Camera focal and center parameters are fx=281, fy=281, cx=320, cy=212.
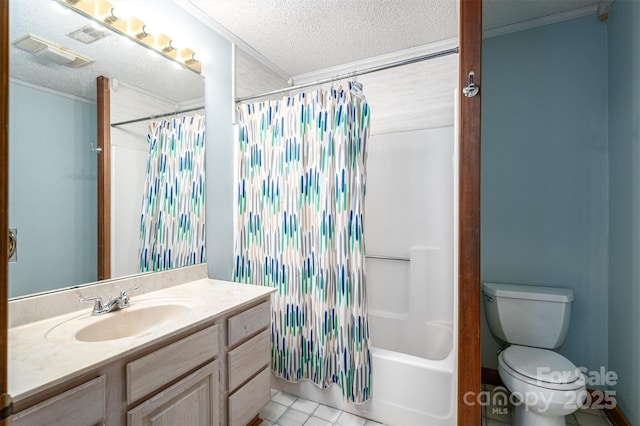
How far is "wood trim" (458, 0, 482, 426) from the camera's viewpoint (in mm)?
1127

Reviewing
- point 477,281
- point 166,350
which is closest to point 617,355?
point 477,281

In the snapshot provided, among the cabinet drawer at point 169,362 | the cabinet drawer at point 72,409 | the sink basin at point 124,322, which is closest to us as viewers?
the cabinet drawer at point 72,409

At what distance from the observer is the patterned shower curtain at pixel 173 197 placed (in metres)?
1.67

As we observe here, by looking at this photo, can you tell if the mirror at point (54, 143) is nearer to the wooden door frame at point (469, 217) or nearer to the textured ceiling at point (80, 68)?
the textured ceiling at point (80, 68)

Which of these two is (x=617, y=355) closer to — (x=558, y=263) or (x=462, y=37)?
(x=558, y=263)

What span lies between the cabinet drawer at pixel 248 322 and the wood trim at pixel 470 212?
40.3 inches

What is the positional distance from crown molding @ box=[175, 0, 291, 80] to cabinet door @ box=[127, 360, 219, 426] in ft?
6.93

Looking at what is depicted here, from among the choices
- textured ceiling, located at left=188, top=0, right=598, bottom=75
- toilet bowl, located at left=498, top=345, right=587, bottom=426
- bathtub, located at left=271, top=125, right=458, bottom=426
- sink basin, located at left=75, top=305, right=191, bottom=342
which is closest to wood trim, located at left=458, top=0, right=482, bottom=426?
toilet bowl, located at left=498, top=345, right=587, bottom=426

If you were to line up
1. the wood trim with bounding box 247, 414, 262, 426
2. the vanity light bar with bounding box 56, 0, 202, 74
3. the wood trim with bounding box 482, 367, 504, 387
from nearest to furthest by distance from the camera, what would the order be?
the vanity light bar with bounding box 56, 0, 202, 74, the wood trim with bounding box 247, 414, 262, 426, the wood trim with bounding box 482, 367, 504, 387

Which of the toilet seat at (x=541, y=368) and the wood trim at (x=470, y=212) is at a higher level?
the wood trim at (x=470, y=212)

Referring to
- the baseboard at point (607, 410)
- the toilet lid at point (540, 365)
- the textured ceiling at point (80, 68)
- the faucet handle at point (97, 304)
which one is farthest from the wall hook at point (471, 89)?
the baseboard at point (607, 410)

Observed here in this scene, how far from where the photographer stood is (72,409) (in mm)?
835

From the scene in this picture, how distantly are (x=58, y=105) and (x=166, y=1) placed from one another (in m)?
0.98

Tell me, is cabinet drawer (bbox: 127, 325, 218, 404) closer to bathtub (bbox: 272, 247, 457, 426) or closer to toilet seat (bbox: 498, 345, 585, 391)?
bathtub (bbox: 272, 247, 457, 426)
